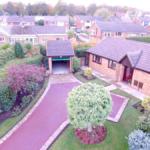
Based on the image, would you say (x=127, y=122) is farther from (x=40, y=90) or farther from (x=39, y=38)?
(x=39, y=38)

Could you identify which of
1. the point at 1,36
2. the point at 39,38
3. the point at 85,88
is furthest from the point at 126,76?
the point at 1,36

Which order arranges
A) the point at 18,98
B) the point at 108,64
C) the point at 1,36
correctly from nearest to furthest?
the point at 18,98
the point at 108,64
the point at 1,36

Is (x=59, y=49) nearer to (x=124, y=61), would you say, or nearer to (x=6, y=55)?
(x=6, y=55)

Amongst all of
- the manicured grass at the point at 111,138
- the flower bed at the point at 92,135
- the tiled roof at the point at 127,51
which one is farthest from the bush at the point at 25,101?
the tiled roof at the point at 127,51

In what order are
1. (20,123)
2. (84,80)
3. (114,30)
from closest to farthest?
(20,123) < (84,80) < (114,30)

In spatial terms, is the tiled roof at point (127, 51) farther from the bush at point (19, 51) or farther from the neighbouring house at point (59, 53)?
the bush at point (19, 51)

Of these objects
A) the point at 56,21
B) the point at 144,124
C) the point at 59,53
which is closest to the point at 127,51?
the point at 59,53
